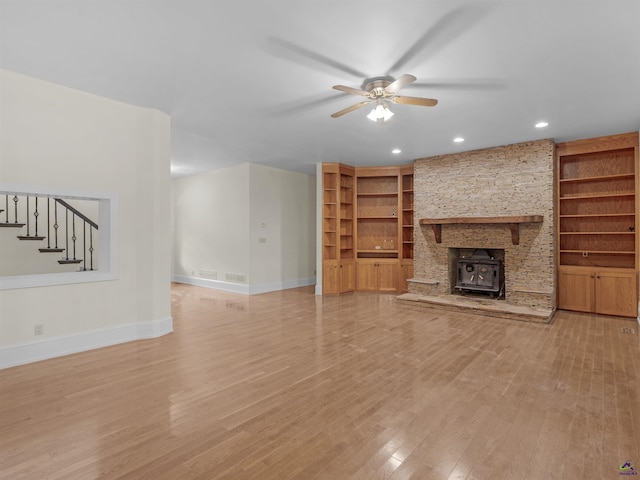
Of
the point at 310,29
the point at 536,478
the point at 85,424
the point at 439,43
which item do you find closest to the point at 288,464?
the point at 536,478

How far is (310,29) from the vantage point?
2.69 metres

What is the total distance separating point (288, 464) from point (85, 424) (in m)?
1.58

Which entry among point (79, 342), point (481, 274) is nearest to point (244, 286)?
point (79, 342)

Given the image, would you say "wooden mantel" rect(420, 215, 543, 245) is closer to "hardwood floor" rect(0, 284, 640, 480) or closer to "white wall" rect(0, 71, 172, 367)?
"hardwood floor" rect(0, 284, 640, 480)

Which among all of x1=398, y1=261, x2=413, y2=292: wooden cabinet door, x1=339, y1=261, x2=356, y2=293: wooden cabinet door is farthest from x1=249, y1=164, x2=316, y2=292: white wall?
x1=398, y1=261, x2=413, y2=292: wooden cabinet door

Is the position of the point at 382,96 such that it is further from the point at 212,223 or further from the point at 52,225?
the point at 212,223

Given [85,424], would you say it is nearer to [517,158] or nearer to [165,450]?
[165,450]

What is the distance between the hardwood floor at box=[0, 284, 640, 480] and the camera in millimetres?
1993

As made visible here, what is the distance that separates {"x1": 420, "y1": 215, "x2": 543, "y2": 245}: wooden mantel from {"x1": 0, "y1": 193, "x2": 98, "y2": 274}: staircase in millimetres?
5980

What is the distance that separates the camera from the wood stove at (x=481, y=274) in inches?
250

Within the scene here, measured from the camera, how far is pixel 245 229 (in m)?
7.84

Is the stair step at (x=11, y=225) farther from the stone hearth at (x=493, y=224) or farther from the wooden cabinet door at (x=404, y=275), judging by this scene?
the wooden cabinet door at (x=404, y=275)

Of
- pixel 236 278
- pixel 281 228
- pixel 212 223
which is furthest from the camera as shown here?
pixel 212 223

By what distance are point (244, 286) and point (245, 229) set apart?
133cm
